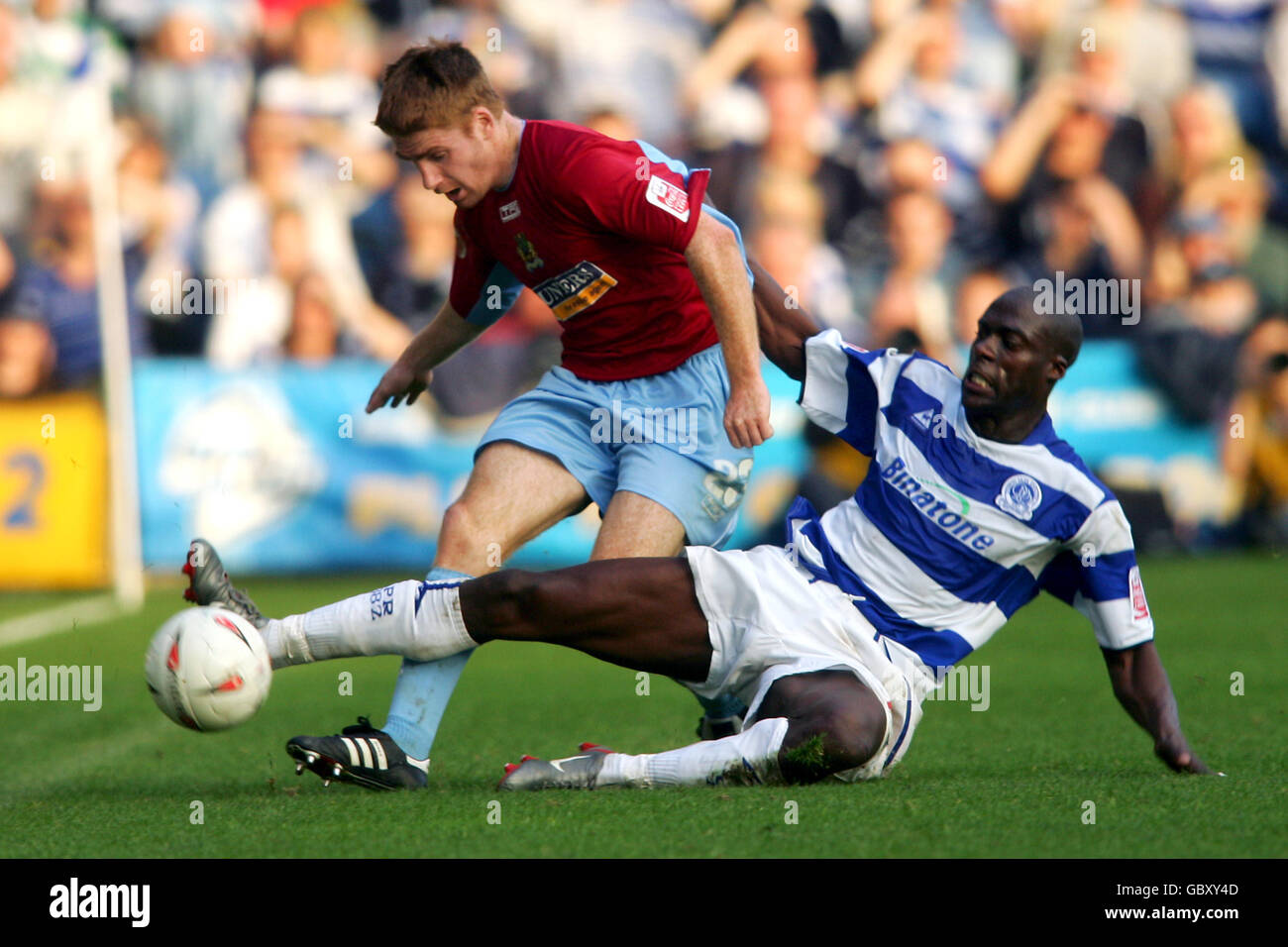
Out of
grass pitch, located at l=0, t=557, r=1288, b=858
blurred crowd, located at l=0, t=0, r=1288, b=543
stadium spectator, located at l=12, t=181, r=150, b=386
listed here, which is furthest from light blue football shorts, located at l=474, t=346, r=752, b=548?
stadium spectator, located at l=12, t=181, r=150, b=386

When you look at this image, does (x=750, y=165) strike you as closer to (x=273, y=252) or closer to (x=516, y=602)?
(x=273, y=252)

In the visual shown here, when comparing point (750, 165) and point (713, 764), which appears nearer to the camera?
point (713, 764)

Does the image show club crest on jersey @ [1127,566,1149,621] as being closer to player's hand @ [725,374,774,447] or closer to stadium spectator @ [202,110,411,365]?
player's hand @ [725,374,774,447]

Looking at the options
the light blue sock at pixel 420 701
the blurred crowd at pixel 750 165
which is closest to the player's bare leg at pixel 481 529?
→ the light blue sock at pixel 420 701

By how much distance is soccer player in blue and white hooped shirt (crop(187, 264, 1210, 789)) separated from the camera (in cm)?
452

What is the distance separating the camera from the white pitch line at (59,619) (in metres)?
9.41

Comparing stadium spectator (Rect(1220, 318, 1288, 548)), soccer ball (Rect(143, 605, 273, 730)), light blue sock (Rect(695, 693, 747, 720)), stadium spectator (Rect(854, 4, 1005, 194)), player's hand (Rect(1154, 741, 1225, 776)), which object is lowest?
player's hand (Rect(1154, 741, 1225, 776))

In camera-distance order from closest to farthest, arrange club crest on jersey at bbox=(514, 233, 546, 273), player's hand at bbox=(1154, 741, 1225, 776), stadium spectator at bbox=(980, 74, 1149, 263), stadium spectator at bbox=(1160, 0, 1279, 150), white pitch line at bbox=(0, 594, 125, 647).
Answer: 1. player's hand at bbox=(1154, 741, 1225, 776)
2. club crest on jersey at bbox=(514, 233, 546, 273)
3. white pitch line at bbox=(0, 594, 125, 647)
4. stadium spectator at bbox=(980, 74, 1149, 263)
5. stadium spectator at bbox=(1160, 0, 1279, 150)

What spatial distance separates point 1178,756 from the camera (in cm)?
451

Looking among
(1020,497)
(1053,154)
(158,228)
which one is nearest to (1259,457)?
(1053,154)

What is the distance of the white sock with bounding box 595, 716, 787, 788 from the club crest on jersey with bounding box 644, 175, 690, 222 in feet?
4.81

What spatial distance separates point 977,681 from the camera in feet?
24.3

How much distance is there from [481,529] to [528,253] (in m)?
0.87

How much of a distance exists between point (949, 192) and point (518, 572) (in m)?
9.05
